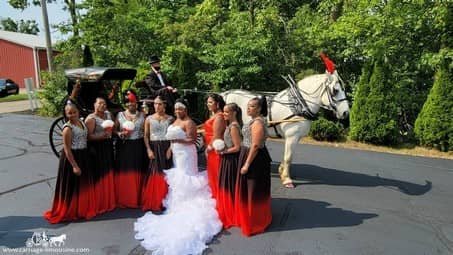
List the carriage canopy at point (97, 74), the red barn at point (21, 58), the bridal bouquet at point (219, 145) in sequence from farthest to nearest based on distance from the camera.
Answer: the red barn at point (21, 58) → the carriage canopy at point (97, 74) → the bridal bouquet at point (219, 145)

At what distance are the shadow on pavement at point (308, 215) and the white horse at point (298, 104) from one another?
724mm

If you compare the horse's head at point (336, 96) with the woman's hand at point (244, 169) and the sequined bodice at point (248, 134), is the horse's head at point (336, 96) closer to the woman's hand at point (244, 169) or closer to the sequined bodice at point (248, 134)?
the sequined bodice at point (248, 134)

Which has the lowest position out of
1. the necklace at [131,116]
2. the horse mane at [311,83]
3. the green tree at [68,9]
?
the necklace at [131,116]

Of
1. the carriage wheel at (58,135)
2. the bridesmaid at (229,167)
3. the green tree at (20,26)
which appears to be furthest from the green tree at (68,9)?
the green tree at (20,26)

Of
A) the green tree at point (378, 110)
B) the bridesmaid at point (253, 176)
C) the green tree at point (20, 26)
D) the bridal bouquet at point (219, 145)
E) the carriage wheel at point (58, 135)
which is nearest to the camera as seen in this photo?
the bridesmaid at point (253, 176)

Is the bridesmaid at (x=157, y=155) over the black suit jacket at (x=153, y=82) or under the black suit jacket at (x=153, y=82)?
under

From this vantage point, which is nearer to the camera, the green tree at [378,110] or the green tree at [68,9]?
the green tree at [378,110]

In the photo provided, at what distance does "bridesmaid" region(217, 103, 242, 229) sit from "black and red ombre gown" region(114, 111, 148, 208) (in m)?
1.11

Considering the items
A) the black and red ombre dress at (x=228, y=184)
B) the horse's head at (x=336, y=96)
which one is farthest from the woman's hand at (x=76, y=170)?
the horse's head at (x=336, y=96)

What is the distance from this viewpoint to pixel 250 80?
11.4 meters

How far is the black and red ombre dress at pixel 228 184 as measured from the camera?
156 inches

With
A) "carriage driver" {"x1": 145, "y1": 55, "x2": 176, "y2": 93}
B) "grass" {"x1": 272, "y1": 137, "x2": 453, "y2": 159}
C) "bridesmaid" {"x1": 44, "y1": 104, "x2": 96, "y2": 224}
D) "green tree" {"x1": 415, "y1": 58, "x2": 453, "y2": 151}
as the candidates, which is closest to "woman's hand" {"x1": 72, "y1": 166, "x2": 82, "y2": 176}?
"bridesmaid" {"x1": 44, "y1": 104, "x2": 96, "y2": 224}

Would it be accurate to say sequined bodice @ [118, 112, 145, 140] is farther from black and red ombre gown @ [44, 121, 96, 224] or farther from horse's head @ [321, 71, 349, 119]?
horse's head @ [321, 71, 349, 119]

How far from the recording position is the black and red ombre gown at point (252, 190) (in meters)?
3.82
